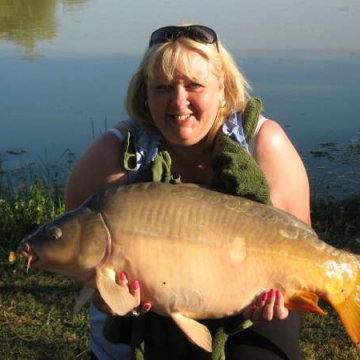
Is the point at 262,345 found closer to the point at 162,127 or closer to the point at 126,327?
the point at 126,327

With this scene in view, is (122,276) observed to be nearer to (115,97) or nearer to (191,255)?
(191,255)

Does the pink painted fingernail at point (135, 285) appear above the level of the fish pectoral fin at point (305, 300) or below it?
above

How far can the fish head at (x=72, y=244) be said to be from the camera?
1.82 meters

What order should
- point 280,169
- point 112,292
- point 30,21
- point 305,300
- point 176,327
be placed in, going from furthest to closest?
point 30,21, point 280,169, point 176,327, point 305,300, point 112,292

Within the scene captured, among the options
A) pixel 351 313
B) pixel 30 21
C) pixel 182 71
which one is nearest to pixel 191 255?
pixel 351 313

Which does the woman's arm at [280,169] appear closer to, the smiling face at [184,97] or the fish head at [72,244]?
the smiling face at [184,97]

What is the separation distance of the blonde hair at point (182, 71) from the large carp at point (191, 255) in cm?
45

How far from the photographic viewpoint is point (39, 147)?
6211 millimetres

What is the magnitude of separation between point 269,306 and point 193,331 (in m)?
0.23

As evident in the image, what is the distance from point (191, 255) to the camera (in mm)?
1847

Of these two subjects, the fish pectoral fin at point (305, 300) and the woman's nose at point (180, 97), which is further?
the woman's nose at point (180, 97)

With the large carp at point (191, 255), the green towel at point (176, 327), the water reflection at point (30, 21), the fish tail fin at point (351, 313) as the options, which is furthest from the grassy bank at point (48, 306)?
the water reflection at point (30, 21)

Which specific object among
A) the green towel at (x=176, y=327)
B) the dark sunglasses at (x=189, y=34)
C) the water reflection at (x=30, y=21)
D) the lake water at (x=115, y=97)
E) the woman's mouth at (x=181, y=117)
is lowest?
the water reflection at (x=30, y=21)

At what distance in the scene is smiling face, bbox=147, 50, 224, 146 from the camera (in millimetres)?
2170
